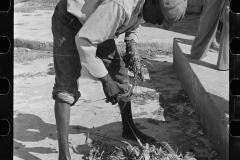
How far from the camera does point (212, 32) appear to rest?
5.57 metres

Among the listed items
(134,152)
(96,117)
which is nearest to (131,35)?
(134,152)

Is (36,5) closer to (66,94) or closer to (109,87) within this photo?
(66,94)

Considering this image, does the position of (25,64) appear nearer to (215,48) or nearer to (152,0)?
(215,48)

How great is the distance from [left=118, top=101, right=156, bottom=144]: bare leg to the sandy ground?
11 cm

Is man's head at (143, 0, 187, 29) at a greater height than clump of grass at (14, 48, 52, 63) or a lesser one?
greater

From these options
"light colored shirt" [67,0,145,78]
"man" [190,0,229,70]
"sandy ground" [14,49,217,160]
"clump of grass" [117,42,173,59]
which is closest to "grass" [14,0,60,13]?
"clump of grass" [117,42,173,59]

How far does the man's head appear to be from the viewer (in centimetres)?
330

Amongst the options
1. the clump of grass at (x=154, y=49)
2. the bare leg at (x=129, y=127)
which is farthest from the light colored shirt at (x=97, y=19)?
the clump of grass at (x=154, y=49)

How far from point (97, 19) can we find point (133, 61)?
0.90 meters

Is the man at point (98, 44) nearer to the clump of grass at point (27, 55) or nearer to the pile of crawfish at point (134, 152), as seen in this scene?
the pile of crawfish at point (134, 152)

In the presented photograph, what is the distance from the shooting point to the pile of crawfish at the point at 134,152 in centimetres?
372
